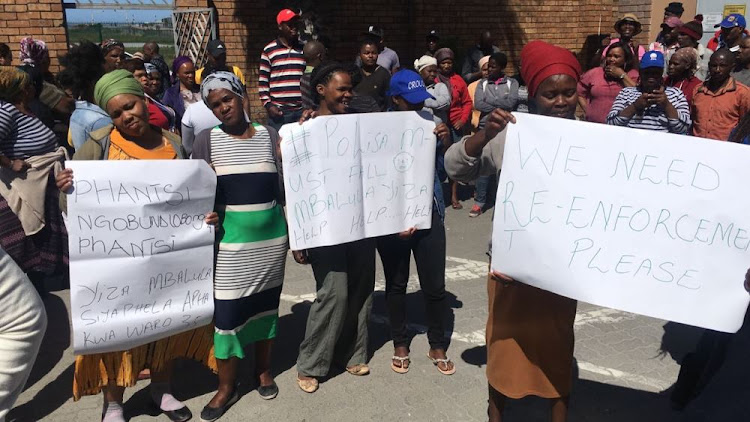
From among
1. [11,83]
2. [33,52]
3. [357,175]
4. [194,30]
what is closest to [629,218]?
[357,175]

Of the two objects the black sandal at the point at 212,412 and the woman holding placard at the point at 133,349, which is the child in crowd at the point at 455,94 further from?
the black sandal at the point at 212,412

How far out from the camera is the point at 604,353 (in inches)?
161

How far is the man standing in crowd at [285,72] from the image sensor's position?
22.8 feet

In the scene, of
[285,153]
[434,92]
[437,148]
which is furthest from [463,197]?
[285,153]

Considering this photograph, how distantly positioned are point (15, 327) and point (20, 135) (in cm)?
274

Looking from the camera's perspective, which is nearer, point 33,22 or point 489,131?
point 489,131

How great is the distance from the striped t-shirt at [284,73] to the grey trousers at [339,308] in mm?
3762

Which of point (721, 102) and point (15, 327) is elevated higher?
point (721, 102)

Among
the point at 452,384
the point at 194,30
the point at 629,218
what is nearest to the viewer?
the point at 629,218

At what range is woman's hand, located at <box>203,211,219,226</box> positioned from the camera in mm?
3062

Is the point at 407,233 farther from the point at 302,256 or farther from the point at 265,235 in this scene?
the point at 265,235

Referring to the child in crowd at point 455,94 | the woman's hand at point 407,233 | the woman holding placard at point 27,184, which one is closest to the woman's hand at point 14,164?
the woman holding placard at point 27,184

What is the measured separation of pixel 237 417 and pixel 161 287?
91 centimetres

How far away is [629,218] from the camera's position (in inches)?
93.4
